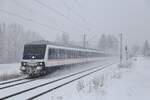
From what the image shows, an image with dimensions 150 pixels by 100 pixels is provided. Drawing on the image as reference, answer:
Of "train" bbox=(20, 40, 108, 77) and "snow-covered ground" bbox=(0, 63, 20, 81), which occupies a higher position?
"train" bbox=(20, 40, 108, 77)

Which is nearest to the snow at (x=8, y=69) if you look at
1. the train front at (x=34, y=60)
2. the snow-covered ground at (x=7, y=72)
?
the snow-covered ground at (x=7, y=72)

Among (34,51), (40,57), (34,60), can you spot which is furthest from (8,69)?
(40,57)

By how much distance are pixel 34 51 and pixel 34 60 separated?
90cm

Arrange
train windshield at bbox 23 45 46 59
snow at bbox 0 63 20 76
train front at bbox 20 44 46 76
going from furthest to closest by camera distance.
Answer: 1. snow at bbox 0 63 20 76
2. train windshield at bbox 23 45 46 59
3. train front at bbox 20 44 46 76

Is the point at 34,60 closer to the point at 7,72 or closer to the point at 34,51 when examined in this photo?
the point at 34,51

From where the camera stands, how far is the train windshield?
17.6 m

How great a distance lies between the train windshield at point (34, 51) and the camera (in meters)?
17.6

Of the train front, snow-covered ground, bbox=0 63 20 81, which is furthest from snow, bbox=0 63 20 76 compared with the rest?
the train front

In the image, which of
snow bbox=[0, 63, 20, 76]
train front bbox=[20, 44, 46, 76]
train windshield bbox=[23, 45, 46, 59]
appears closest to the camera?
train front bbox=[20, 44, 46, 76]

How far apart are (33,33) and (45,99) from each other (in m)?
90.0

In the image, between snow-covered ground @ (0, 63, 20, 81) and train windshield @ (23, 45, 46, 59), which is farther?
train windshield @ (23, 45, 46, 59)

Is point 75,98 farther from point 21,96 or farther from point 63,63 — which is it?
point 63,63

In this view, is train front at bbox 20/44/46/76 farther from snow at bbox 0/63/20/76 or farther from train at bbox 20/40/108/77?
snow at bbox 0/63/20/76

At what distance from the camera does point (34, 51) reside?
18.0 m
